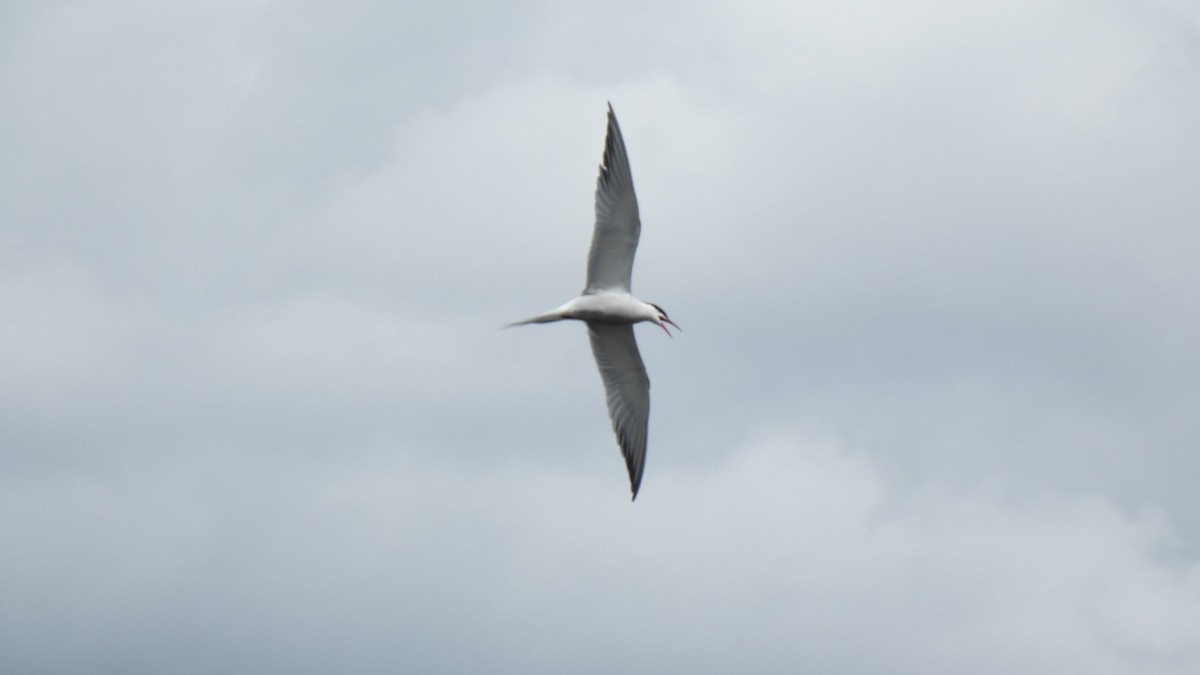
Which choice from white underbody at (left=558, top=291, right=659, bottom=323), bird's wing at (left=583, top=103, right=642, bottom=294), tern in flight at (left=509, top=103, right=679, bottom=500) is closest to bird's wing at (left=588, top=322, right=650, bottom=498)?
tern in flight at (left=509, top=103, right=679, bottom=500)

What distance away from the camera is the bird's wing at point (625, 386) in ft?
94.1

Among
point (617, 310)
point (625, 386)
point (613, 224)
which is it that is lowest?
point (625, 386)

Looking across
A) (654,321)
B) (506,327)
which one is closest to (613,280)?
(654,321)

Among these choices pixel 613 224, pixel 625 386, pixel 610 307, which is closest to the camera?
pixel 613 224

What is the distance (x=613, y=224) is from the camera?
88.1 ft

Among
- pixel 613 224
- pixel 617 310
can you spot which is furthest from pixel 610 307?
pixel 613 224

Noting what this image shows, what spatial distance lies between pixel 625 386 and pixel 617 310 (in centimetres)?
202

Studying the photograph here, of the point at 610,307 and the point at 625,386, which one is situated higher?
the point at 610,307

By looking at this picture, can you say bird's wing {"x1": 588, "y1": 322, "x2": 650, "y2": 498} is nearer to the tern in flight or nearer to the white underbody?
the tern in flight

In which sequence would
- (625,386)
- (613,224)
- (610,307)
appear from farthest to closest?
(625,386), (610,307), (613,224)

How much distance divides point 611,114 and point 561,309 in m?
4.23

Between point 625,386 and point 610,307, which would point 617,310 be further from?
point 625,386

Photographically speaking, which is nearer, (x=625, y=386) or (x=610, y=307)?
(x=610, y=307)

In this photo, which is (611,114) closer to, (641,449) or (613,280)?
(613,280)
